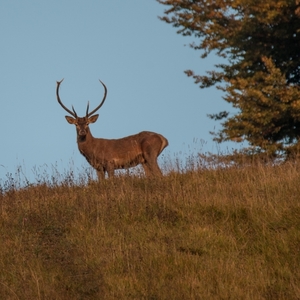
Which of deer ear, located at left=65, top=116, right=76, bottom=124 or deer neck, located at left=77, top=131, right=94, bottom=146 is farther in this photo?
deer neck, located at left=77, top=131, right=94, bottom=146

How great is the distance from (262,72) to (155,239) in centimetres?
1149

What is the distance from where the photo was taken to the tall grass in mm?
7254

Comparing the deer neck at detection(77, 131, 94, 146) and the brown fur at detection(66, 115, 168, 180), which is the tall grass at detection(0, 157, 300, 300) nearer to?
the brown fur at detection(66, 115, 168, 180)

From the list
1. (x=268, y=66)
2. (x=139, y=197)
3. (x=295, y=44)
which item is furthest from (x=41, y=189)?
(x=295, y=44)

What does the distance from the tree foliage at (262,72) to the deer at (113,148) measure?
9.56ft

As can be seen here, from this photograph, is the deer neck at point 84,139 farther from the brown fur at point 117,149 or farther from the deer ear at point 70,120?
the deer ear at point 70,120

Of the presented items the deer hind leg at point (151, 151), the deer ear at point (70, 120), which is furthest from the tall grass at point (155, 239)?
the deer hind leg at point (151, 151)

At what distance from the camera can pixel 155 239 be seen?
28.1ft

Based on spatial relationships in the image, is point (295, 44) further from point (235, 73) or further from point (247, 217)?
point (247, 217)

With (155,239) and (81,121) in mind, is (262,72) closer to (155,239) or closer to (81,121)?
(81,121)

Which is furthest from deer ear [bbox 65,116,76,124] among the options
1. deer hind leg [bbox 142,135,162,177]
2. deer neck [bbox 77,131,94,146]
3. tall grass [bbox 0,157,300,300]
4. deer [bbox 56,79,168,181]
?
A: tall grass [bbox 0,157,300,300]

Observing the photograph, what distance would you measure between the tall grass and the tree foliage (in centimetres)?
690

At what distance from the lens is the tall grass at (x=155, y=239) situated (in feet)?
23.8

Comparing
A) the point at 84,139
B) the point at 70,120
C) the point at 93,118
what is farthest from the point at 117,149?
the point at 70,120
